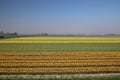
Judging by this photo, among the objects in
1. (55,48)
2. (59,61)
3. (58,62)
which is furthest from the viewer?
(55,48)

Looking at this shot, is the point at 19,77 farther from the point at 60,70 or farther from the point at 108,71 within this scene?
the point at 108,71

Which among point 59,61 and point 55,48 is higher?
point 59,61

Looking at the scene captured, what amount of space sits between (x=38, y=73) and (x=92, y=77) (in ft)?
13.2

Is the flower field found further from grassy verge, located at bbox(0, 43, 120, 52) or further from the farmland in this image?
grassy verge, located at bbox(0, 43, 120, 52)

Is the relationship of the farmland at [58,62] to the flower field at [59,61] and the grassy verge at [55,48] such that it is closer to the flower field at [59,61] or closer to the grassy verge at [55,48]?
the flower field at [59,61]

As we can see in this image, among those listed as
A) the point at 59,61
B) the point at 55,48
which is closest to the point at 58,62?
the point at 59,61

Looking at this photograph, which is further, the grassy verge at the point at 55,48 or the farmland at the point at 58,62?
the grassy verge at the point at 55,48

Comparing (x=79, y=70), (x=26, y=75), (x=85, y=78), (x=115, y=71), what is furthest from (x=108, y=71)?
(x=26, y=75)

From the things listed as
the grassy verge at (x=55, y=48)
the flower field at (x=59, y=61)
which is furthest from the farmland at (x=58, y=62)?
the grassy verge at (x=55, y=48)

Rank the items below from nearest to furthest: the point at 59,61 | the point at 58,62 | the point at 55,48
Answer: the point at 58,62
the point at 59,61
the point at 55,48

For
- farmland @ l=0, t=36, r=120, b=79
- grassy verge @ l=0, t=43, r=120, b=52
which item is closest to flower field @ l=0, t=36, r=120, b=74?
farmland @ l=0, t=36, r=120, b=79

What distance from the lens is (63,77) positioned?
13.9 m

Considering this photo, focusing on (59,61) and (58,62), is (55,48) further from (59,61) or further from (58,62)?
(58,62)

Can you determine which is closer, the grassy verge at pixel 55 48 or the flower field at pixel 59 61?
the flower field at pixel 59 61
